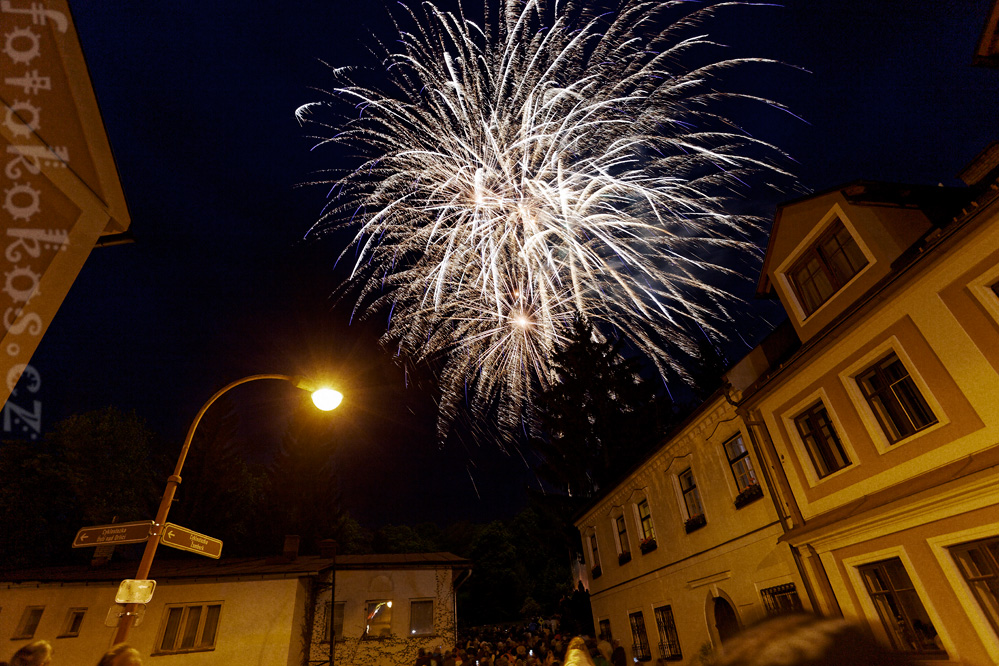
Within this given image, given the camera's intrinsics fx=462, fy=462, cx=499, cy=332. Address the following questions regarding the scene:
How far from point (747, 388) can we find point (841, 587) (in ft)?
14.4

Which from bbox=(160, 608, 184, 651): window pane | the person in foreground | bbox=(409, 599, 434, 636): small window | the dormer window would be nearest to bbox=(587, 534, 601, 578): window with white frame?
bbox=(409, 599, 434, 636): small window

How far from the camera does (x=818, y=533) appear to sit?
29.1 feet

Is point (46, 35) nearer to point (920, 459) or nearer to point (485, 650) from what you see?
point (920, 459)

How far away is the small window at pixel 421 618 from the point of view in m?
20.1

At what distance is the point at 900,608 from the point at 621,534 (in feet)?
37.9

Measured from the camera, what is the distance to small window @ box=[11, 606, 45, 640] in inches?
677

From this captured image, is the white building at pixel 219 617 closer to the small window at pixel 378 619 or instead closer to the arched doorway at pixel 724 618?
the small window at pixel 378 619

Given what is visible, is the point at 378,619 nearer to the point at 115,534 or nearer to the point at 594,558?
the point at 594,558

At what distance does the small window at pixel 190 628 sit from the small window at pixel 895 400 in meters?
21.4

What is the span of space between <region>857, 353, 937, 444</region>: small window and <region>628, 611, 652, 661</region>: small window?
11315mm

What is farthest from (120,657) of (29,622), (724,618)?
(29,622)

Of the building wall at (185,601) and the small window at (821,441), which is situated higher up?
the small window at (821,441)

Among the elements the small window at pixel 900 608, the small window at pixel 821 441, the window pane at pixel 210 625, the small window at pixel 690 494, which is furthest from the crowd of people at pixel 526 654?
the window pane at pixel 210 625

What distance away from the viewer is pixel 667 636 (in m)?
14.4
